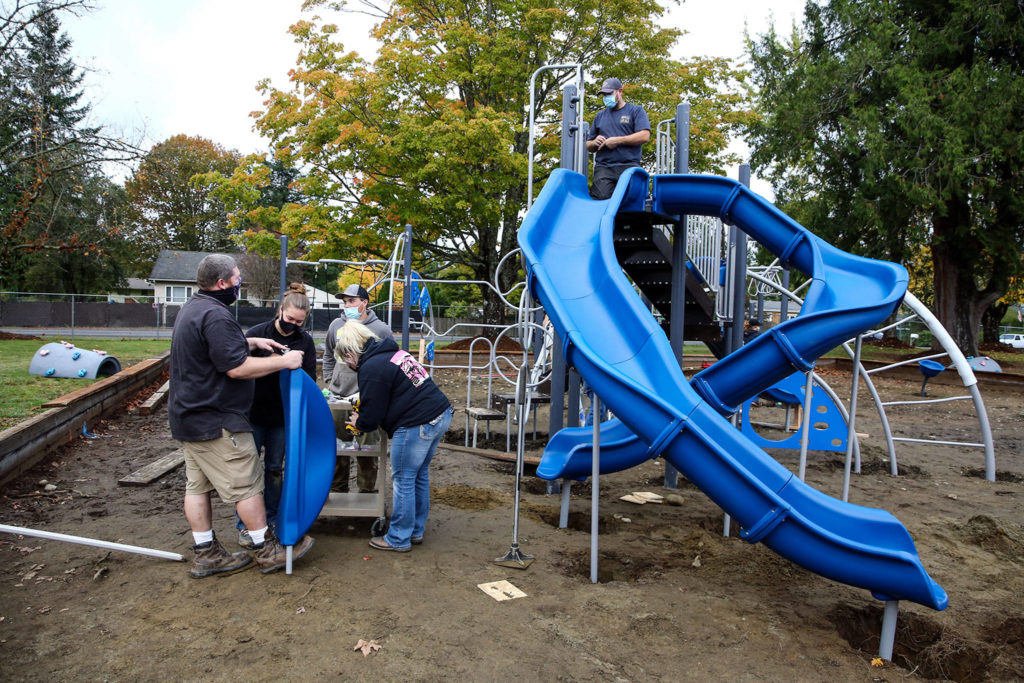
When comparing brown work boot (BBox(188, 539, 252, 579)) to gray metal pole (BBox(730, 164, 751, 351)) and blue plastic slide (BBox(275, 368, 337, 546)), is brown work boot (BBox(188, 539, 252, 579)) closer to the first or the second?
blue plastic slide (BBox(275, 368, 337, 546))

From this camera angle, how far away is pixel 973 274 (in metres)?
22.4

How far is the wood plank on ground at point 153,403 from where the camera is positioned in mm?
10023

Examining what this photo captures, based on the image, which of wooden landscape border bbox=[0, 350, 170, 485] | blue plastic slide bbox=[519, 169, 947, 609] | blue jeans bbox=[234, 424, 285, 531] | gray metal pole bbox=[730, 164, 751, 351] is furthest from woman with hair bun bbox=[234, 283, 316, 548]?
gray metal pole bbox=[730, 164, 751, 351]

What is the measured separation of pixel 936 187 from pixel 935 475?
13795mm

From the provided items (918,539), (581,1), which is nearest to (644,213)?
(918,539)

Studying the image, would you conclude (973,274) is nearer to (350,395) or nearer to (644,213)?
(644,213)

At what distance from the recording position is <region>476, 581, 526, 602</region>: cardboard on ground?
4.04m

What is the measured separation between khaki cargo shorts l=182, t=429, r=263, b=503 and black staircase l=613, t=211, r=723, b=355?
3.71 m

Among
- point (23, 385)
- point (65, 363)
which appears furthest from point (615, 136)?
point (65, 363)

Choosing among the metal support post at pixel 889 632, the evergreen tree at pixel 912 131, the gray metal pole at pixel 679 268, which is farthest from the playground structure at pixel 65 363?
the evergreen tree at pixel 912 131

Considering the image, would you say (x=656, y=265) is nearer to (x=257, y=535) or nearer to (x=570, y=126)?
(x=570, y=126)

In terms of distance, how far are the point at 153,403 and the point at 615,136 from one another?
27.6 feet

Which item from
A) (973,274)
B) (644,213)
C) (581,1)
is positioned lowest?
(644,213)

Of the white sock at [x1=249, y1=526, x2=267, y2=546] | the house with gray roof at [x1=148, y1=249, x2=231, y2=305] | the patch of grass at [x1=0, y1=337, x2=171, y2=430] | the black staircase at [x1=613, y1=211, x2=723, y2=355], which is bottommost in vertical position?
the white sock at [x1=249, y1=526, x2=267, y2=546]
